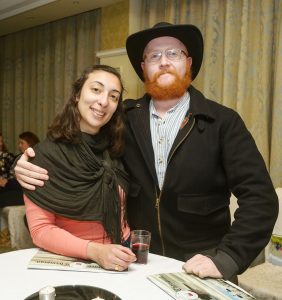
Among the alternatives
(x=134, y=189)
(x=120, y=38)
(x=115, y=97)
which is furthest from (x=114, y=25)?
(x=134, y=189)

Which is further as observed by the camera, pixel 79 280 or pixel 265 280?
pixel 265 280

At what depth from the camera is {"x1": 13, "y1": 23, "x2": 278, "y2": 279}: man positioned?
54.7 inches

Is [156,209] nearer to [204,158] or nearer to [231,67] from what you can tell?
[204,158]

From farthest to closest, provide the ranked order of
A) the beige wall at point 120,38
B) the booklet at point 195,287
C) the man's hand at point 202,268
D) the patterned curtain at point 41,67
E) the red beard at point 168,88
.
→ the patterned curtain at point 41,67 < the beige wall at point 120,38 < the red beard at point 168,88 < the man's hand at point 202,268 < the booklet at point 195,287

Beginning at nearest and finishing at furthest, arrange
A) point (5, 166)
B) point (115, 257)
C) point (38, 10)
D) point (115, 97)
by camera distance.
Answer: point (115, 257), point (115, 97), point (38, 10), point (5, 166)

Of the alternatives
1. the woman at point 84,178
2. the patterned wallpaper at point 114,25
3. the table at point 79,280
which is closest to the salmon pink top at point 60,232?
the woman at point 84,178

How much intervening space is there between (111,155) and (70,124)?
0.77 ft

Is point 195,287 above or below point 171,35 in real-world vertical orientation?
below

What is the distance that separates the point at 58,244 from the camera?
133 cm

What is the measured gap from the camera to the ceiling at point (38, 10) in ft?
14.0

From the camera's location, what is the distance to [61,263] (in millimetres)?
1277

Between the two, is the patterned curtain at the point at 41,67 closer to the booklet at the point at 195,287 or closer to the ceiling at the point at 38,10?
the ceiling at the point at 38,10

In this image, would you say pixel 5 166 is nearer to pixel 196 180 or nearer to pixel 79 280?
pixel 196 180

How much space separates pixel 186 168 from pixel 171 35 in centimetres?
65
